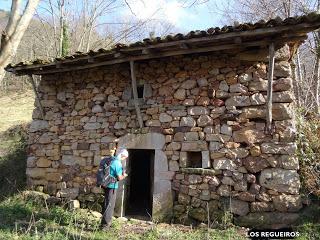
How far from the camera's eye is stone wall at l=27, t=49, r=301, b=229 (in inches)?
209

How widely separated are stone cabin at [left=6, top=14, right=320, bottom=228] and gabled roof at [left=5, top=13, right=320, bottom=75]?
0.02 meters

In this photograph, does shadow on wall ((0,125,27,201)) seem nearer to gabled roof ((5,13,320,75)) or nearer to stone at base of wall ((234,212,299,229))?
gabled roof ((5,13,320,75))

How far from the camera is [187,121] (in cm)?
591

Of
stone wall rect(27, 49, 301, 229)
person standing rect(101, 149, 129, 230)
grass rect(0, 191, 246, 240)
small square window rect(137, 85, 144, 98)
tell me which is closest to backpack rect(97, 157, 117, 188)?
person standing rect(101, 149, 129, 230)

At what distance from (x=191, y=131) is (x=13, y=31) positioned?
3.24m

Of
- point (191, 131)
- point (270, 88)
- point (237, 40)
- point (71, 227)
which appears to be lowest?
point (71, 227)

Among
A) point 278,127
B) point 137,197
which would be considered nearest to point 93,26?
point 137,197

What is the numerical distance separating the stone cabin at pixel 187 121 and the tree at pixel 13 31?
78.3 inches

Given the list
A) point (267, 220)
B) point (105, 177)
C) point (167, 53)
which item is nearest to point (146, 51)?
point (167, 53)

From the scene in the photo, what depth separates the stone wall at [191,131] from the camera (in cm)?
530

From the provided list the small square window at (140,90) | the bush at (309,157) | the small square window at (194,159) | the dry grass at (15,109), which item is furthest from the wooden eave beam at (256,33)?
the dry grass at (15,109)

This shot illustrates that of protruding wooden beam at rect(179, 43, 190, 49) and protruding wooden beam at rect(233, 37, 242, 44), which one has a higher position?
protruding wooden beam at rect(179, 43, 190, 49)

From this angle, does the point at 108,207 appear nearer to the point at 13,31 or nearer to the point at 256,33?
the point at 13,31

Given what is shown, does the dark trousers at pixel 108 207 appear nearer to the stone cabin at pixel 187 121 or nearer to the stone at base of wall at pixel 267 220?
the stone cabin at pixel 187 121
